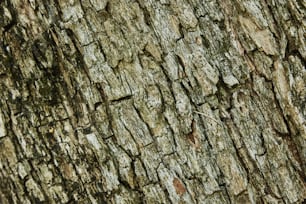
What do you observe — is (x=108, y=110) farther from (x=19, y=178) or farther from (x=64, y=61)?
(x=19, y=178)

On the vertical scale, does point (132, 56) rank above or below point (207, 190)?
above

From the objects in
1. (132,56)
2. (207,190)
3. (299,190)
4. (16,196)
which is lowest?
(299,190)

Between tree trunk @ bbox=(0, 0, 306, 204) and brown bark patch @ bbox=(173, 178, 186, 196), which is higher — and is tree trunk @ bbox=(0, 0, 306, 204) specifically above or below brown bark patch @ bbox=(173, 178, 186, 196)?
above

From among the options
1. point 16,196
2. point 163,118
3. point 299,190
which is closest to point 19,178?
point 16,196

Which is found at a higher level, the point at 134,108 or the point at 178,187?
the point at 134,108

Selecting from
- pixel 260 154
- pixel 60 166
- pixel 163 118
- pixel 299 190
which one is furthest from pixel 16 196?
pixel 299 190

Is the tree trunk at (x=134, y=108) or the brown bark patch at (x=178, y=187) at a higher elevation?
the tree trunk at (x=134, y=108)
